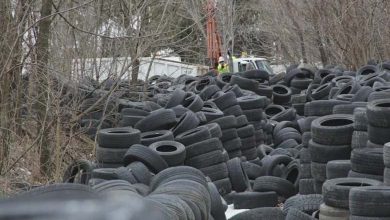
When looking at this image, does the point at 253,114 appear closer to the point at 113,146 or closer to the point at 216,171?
the point at 216,171

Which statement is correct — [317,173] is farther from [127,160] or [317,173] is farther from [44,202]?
[44,202]

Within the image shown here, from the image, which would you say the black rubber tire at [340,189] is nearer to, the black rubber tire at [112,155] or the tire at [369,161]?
the tire at [369,161]

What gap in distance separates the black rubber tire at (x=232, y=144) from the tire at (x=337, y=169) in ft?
12.9

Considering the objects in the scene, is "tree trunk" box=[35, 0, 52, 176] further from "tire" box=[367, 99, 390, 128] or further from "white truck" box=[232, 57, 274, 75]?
"white truck" box=[232, 57, 274, 75]

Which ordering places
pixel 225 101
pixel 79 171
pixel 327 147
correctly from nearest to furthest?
pixel 327 147 → pixel 79 171 → pixel 225 101

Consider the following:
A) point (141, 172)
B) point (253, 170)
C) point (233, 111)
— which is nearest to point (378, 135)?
point (141, 172)

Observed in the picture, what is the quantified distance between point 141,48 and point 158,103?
5.42ft

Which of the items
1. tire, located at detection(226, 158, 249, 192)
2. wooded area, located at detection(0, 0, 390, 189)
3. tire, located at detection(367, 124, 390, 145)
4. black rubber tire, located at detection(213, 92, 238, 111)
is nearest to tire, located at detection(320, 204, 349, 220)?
tire, located at detection(367, 124, 390, 145)

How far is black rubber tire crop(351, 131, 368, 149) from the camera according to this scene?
8367 millimetres

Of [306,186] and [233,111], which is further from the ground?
[233,111]

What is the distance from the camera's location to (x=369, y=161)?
7684 mm

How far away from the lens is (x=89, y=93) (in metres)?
11.9

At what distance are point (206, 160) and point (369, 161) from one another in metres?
3.21

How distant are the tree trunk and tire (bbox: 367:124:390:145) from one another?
463cm
